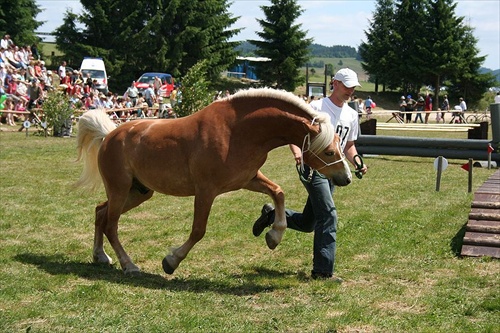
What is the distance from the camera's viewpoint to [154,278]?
681 cm

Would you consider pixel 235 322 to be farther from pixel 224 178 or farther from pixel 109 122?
pixel 109 122

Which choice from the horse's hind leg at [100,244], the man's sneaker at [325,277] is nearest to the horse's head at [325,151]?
the man's sneaker at [325,277]

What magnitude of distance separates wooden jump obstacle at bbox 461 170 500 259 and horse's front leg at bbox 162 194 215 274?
122 inches

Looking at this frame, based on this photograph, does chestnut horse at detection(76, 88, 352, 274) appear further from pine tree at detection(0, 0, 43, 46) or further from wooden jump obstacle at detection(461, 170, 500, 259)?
pine tree at detection(0, 0, 43, 46)

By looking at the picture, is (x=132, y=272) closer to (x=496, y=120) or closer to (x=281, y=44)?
(x=496, y=120)

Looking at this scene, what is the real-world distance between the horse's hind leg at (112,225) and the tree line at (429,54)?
54880 mm

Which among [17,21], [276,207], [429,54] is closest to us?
[276,207]

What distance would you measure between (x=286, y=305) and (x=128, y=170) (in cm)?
251

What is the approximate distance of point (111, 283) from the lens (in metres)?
6.47

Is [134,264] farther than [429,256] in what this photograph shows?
No

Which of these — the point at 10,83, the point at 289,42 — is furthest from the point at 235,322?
the point at 289,42

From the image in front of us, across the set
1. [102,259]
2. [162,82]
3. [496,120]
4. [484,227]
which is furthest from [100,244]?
[162,82]

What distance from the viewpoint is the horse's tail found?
7.93 meters

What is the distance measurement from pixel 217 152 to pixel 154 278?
4.97 ft
